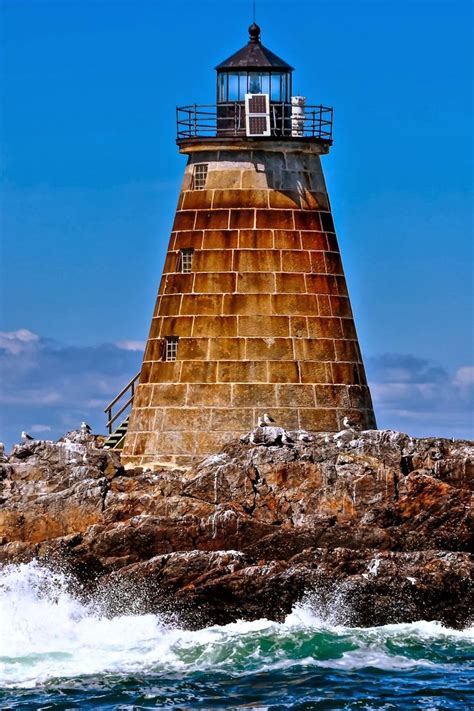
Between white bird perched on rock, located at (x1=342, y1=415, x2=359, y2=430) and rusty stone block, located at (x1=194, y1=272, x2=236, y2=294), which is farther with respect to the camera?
rusty stone block, located at (x1=194, y1=272, x2=236, y2=294)

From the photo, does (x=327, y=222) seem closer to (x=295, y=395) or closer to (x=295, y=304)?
(x=295, y=304)

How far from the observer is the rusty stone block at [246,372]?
38875mm

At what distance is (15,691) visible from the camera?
2712 cm

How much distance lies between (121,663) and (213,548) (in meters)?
4.22

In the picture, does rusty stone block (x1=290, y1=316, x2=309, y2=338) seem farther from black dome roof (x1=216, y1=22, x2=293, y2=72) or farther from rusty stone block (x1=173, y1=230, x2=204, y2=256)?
black dome roof (x1=216, y1=22, x2=293, y2=72)

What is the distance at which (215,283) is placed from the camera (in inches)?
1555

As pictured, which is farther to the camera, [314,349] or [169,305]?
[169,305]

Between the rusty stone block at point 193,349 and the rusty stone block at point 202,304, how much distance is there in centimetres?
58

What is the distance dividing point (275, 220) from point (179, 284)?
246 centimetres

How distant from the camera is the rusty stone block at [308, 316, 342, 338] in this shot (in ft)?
129

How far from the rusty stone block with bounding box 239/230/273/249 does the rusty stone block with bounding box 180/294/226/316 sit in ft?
4.07

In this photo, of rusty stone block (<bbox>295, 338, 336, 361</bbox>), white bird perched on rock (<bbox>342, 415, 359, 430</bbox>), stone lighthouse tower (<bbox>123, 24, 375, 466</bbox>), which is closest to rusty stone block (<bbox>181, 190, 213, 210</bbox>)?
stone lighthouse tower (<bbox>123, 24, 375, 466</bbox>)

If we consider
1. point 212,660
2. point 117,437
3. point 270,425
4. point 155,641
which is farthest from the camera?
point 117,437

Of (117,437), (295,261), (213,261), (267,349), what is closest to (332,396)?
(267,349)
